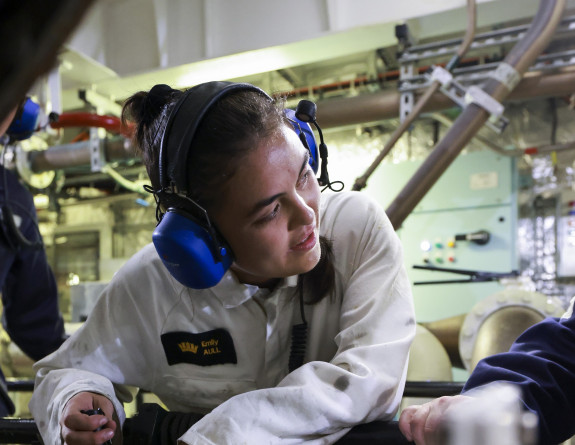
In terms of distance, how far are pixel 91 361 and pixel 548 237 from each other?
284cm

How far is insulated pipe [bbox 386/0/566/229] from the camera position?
1898mm

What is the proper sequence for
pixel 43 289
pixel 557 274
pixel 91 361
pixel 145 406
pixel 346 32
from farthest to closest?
pixel 557 274 < pixel 346 32 < pixel 43 289 < pixel 91 361 < pixel 145 406

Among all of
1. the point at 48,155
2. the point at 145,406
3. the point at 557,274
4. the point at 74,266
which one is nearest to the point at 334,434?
the point at 145,406

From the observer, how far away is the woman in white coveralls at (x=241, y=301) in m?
0.80

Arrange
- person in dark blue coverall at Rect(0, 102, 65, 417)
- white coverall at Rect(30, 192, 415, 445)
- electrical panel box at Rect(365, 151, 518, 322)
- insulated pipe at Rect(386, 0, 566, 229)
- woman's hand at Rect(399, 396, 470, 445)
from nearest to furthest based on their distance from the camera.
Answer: woman's hand at Rect(399, 396, 470, 445) < white coverall at Rect(30, 192, 415, 445) < person in dark blue coverall at Rect(0, 102, 65, 417) < insulated pipe at Rect(386, 0, 566, 229) < electrical panel box at Rect(365, 151, 518, 322)

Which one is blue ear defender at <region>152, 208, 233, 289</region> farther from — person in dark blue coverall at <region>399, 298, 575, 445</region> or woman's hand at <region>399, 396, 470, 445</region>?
person in dark blue coverall at <region>399, 298, 575, 445</region>

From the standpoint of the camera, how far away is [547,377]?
847 millimetres

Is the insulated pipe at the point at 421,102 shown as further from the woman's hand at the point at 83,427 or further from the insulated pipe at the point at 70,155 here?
the insulated pipe at the point at 70,155

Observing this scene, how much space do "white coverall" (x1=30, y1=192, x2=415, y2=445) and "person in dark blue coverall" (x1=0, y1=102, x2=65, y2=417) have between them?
73cm

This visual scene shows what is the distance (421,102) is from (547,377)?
1591 mm

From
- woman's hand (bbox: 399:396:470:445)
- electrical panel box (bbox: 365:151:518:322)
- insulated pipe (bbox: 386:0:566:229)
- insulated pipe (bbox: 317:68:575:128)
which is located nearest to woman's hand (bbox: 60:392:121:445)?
woman's hand (bbox: 399:396:470:445)

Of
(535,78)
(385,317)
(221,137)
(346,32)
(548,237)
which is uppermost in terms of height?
(346,32)

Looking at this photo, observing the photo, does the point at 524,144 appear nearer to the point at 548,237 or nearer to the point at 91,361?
the point at 548,237

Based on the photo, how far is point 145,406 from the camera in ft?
2.92
